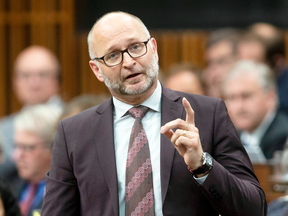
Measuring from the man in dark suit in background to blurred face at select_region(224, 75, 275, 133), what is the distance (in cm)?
184

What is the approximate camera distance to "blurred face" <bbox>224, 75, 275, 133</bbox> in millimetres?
3508

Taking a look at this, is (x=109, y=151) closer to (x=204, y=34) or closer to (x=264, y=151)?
(x=264, y=151)

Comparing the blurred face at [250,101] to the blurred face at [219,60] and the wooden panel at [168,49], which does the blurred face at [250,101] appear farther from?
the wooden panel at [168,49]

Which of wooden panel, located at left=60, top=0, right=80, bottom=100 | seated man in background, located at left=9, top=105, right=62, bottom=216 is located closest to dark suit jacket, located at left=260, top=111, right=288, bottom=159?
seated man in background, located at left=9, top=105, right=62, bottom=216

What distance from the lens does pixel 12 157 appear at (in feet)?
11.6

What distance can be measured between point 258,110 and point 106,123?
2.06 metres

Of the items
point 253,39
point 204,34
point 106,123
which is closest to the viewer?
point 106,123

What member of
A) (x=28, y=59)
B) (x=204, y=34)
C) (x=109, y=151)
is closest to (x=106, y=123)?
(x=109, y=151)

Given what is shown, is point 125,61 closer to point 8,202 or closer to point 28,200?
point 8,202

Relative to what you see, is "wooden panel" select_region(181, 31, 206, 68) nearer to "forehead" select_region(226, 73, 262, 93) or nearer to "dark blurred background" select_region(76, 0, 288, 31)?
"dark blurred background" select_region(76, 0, 288, 31)

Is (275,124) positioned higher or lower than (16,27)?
lower

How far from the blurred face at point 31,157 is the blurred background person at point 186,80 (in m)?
1.20

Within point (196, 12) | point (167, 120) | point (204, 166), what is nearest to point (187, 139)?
Result: point (204, 166)

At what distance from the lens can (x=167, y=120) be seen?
66.7 inches
